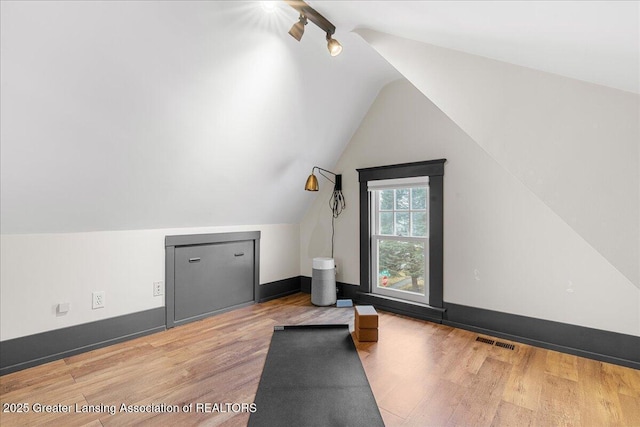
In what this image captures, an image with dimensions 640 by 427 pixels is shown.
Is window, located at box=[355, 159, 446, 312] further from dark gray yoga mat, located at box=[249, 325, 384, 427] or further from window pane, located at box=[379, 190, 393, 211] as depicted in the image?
dark gray yoga mat, located at box=[249, 325, 384, 427]

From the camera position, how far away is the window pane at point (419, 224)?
3.35 metres

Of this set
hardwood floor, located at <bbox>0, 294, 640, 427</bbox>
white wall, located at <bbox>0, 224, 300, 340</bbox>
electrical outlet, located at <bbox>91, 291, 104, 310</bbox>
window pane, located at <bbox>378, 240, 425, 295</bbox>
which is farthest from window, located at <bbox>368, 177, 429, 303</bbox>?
electrical outlet, located at <bbox>91, 291, 104, 310</bbox>

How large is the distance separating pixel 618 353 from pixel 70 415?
373 cm

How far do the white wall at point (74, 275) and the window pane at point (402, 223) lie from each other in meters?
2.31

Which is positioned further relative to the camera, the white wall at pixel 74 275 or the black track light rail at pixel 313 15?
the white wall at pixel 74 275

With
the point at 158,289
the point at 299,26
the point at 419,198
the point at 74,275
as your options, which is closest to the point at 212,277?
the point at 158,289

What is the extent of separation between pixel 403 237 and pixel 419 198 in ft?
1.57

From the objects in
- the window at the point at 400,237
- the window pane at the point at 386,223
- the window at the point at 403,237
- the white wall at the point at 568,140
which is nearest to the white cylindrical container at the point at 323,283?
the window at the point at 403,237

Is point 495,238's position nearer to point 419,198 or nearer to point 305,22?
point 419,198

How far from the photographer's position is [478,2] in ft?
3.48

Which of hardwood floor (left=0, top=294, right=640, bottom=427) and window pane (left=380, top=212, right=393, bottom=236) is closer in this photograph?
hardwood floor (left=0, top=294, right=640, bottom=427)

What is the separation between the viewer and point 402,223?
3.54m

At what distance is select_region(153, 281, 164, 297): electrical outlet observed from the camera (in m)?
2.99

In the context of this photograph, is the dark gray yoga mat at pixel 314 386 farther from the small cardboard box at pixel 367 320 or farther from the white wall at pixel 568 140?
the white wall at pixel 568 140
